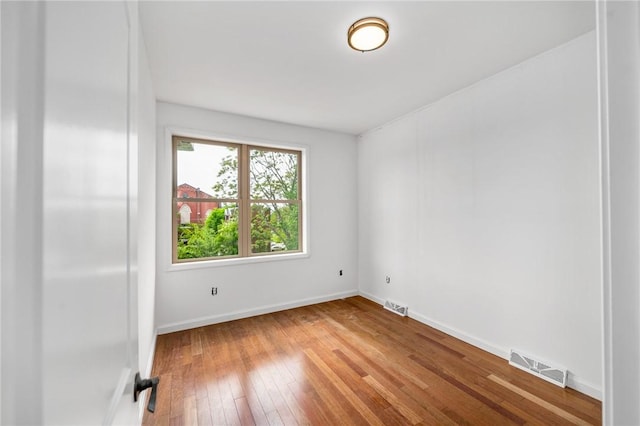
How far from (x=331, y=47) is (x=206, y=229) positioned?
255cm

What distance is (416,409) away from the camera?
183 centimetres

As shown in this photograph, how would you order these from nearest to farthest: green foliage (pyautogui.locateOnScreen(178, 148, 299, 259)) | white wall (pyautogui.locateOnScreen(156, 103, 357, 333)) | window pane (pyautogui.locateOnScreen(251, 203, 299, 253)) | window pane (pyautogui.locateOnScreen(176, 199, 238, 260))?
white wall (pyautogui.locateOnScreen(156, 103, 357, 333)) < window pane (pyautogui.locateOnScreen(176, 199, 238, 260)) < green foliage (pyautogui.locateOnScreen(178, 148, 299, 259)) < window pane (pyautogui.locateOnScreen(251, 203, 299, 253))

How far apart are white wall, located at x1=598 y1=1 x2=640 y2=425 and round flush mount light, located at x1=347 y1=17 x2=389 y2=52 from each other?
1531mm

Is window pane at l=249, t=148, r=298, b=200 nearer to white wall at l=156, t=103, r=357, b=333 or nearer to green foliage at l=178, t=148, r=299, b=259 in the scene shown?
green foliage at l=178, t=148, r=299, b=259

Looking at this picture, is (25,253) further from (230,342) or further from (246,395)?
(230,342)

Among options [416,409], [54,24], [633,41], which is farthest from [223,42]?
[416,409]

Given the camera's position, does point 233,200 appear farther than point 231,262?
Yes

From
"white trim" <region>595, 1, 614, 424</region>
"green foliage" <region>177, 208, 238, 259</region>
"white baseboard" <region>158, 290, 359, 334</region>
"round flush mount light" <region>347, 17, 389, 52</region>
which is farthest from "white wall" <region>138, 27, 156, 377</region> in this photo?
"white trim" <region>595, 1, 614, 424</region>

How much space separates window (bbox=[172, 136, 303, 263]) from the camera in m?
3.29

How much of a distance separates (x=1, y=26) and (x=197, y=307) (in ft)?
11.3

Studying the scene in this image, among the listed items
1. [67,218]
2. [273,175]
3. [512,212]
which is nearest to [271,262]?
[273,175]

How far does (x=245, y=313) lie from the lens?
11.3 feet

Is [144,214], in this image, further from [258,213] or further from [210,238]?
[258,213]

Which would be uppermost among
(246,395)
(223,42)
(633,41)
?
(223,42)
